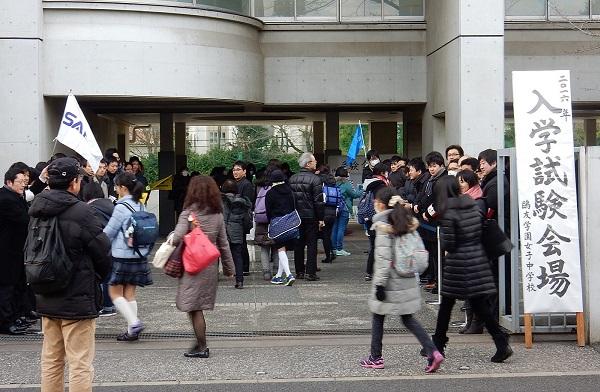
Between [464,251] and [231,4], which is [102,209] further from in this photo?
[231,4]

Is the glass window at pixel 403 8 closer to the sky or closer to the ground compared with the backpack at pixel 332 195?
closer to the sky

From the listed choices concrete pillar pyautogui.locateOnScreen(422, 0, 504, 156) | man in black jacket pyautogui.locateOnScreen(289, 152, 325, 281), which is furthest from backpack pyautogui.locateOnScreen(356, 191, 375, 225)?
concrete pillar pyautogui.locateOnScreen(422, 0, 504, 156)

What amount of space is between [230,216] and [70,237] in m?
6.66

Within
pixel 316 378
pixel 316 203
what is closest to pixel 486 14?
pixel 316 203

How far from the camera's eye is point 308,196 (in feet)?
42.6

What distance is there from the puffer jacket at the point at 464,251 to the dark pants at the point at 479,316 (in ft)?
0.41

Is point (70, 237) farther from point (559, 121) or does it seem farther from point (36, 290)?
point (559, 121)

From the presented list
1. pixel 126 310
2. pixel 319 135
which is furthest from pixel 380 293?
pixel 319 135

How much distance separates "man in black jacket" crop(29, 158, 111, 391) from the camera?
582cm

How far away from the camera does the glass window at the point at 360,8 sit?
782 inches

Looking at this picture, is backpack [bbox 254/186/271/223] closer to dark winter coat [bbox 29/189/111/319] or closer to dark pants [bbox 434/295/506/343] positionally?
dark pants [bbox 434/295/506/343]

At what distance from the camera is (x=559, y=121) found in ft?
27.9

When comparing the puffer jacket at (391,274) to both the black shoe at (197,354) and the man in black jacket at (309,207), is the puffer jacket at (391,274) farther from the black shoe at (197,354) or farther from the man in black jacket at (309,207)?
the man in black jacket at (309,207)

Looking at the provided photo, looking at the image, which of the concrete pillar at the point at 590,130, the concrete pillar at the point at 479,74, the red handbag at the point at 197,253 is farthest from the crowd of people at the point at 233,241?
the concrete pillar at the point at 590,130
